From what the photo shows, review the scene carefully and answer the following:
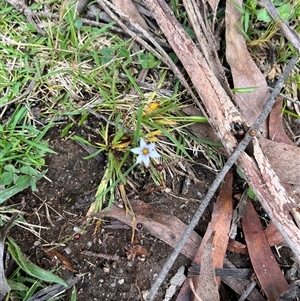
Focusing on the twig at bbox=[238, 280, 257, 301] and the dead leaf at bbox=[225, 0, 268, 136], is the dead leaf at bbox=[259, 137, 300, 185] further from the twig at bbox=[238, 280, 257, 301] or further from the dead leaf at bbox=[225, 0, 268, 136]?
the twig at bbox=[238, 280, 257, 301]

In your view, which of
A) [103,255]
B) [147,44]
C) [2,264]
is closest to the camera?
[2,264]

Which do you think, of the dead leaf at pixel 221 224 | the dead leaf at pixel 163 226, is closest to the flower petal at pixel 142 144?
the dead leaf at pixel 163 226

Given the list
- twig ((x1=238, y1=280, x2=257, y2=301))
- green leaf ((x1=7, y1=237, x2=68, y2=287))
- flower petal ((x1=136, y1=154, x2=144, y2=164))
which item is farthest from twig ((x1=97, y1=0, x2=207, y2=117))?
green leaf ((x1=7, y1=237, x2=68, y2=287))

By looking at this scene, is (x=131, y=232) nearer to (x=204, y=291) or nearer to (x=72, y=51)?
(x=204, y=291)

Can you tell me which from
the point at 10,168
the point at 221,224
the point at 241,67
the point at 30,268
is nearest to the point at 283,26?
the point at 241,67

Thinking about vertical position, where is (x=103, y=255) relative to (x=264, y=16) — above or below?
below

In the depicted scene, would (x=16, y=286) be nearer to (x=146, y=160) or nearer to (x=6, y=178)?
(x=6, y=178)
